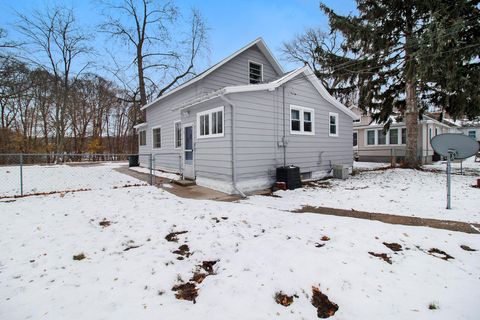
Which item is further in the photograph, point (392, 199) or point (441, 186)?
point (441, 186)

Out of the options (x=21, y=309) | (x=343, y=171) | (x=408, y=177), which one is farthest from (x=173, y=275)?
(x=408, y=177)

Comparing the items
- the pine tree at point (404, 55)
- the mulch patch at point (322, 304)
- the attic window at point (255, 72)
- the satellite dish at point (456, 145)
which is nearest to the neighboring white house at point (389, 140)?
the pine tree at point (404, 55)

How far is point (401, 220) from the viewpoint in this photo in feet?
16.5

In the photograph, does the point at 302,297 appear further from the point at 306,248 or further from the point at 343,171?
the point at 343,171

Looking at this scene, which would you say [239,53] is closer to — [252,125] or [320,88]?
[320,88]

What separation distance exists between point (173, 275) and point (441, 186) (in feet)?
32.6

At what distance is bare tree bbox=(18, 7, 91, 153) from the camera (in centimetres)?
1820

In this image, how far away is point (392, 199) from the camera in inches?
271

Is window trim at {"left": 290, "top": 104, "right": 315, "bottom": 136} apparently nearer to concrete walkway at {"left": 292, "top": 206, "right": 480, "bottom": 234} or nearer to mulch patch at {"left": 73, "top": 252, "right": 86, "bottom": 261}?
concrete walkway at {"left": 292, "top": 206, "right": 480, "bottom": 234}

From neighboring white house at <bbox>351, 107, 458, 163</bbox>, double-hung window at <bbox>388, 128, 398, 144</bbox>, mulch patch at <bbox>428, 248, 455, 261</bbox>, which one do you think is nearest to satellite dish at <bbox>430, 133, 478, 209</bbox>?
mulch patch at <bbox>428, 248, 455, 261</bbox>

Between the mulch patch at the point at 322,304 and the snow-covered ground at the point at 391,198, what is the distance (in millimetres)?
3376

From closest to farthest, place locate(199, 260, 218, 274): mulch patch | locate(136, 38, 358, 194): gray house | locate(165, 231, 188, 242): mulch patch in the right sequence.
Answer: locate(199, 260, 218, 274): mulch patch, locate(165, 231, 188, 242): mulch patch, locate(136, 38, 358, 194): gray house

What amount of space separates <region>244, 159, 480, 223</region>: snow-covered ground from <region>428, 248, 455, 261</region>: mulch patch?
6.61ft

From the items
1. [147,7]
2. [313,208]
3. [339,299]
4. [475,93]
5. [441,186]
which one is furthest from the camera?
[147,7]
